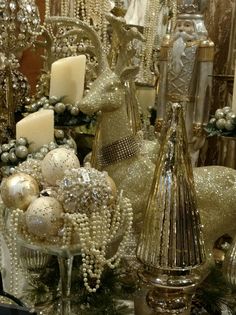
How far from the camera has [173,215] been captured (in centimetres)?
49

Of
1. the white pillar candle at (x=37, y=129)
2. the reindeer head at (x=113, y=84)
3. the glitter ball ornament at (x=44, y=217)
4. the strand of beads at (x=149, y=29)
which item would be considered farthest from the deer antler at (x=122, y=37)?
the strand of beads at (x=149, y=29)

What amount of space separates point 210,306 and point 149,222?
0.21 metres

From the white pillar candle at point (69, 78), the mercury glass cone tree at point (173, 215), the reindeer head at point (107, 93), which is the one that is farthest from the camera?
the white pillar candle at point (69, 78)

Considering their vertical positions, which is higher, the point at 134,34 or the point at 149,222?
the point at 134,34

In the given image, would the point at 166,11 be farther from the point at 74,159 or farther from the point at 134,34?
the point at 74,159

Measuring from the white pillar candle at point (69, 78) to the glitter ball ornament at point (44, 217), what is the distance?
0.36 metres

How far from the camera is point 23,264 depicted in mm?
665

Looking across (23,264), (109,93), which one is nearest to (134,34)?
(109,93)

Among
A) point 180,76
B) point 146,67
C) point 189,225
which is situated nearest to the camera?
point 189,225

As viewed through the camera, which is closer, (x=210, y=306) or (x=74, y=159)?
(x=74, y=159)

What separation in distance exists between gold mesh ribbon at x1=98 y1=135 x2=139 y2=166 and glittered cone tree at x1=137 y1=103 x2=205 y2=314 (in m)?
0.19

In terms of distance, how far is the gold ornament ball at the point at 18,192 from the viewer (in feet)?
1.71

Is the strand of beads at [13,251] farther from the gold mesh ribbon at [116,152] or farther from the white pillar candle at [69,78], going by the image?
the white pillar candle at [69,78]

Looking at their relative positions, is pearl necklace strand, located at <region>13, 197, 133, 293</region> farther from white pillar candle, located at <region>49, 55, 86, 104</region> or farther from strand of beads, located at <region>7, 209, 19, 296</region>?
white pillar candle, located at <region>49, 55, 86, 104</region>
